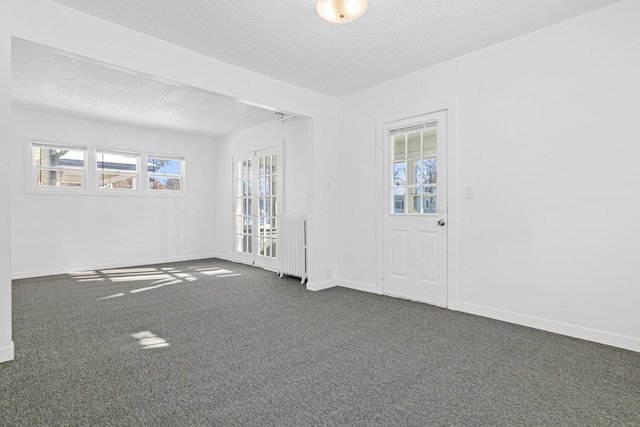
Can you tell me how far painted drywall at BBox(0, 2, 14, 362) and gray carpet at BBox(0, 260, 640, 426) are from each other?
211mm

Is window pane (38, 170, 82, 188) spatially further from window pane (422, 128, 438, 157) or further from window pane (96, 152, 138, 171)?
window pane (422, 128, 438, 157)

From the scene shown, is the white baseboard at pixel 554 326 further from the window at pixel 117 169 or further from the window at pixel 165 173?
the window at pixel 117 169

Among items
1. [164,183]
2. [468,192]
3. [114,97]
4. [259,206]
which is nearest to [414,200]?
[468,192]

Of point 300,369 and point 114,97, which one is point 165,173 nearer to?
point 114,97

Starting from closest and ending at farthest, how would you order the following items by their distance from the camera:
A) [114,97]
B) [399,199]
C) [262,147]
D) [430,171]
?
[430,171] < [399,199] < [114,97] < [262,147]

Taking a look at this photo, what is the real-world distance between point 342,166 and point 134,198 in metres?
4.27

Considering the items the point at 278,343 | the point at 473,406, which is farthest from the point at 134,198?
the point at 473,406

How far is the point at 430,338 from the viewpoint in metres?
2.86

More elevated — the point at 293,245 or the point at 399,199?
the point at 399,199

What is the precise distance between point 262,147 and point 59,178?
3.45 metres

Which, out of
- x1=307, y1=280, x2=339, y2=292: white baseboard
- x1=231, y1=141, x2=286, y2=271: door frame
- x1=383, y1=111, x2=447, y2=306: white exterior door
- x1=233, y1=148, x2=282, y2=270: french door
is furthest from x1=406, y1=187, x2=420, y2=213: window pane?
x1=233, y1=148, x2=282, y2=270: french door

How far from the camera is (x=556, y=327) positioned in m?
2.97

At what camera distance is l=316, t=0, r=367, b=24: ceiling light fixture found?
2420mm

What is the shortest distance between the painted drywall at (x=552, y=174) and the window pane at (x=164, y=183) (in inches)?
208
